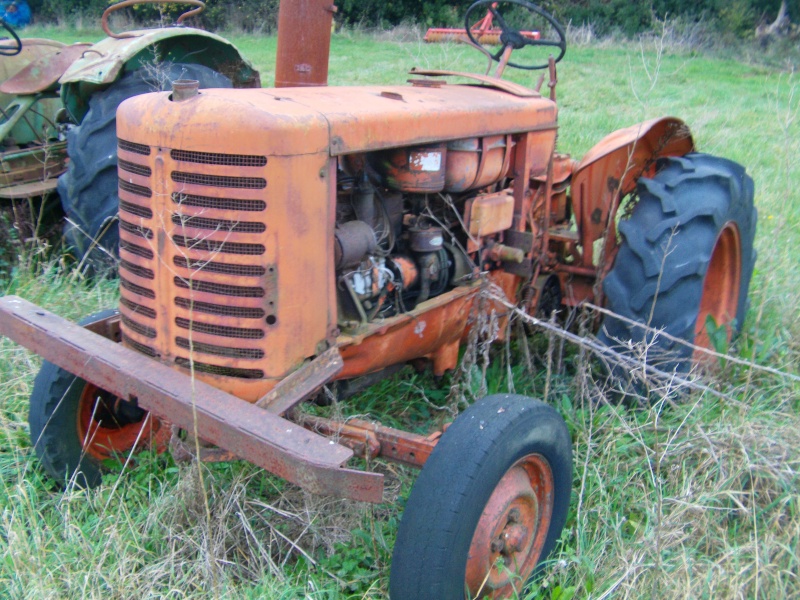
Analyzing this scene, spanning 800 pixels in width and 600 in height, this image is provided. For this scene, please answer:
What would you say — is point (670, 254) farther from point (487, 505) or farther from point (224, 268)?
point (224, 268)

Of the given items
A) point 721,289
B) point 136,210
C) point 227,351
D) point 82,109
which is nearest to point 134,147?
point 136,210

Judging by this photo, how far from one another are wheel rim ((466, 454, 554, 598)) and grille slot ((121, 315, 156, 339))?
1.15m

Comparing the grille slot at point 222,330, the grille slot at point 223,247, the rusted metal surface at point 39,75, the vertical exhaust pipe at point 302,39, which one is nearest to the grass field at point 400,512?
the grille slot at point 222,330

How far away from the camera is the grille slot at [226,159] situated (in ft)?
6.88

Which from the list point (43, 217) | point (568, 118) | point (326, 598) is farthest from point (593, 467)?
point (568, 118)

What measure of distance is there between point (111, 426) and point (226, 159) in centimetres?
144

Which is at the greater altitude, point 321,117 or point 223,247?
point 321,117

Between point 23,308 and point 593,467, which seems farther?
point 593,467

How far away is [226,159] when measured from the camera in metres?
2.11

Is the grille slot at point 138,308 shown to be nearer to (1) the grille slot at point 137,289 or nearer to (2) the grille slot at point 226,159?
(1) the grille slot at point 137,289

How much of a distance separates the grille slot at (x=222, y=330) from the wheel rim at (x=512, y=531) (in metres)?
0.84

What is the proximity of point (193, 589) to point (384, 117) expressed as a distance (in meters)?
1.61

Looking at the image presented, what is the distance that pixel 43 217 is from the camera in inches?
193

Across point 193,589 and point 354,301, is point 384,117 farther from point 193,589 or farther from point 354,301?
point 193,589
